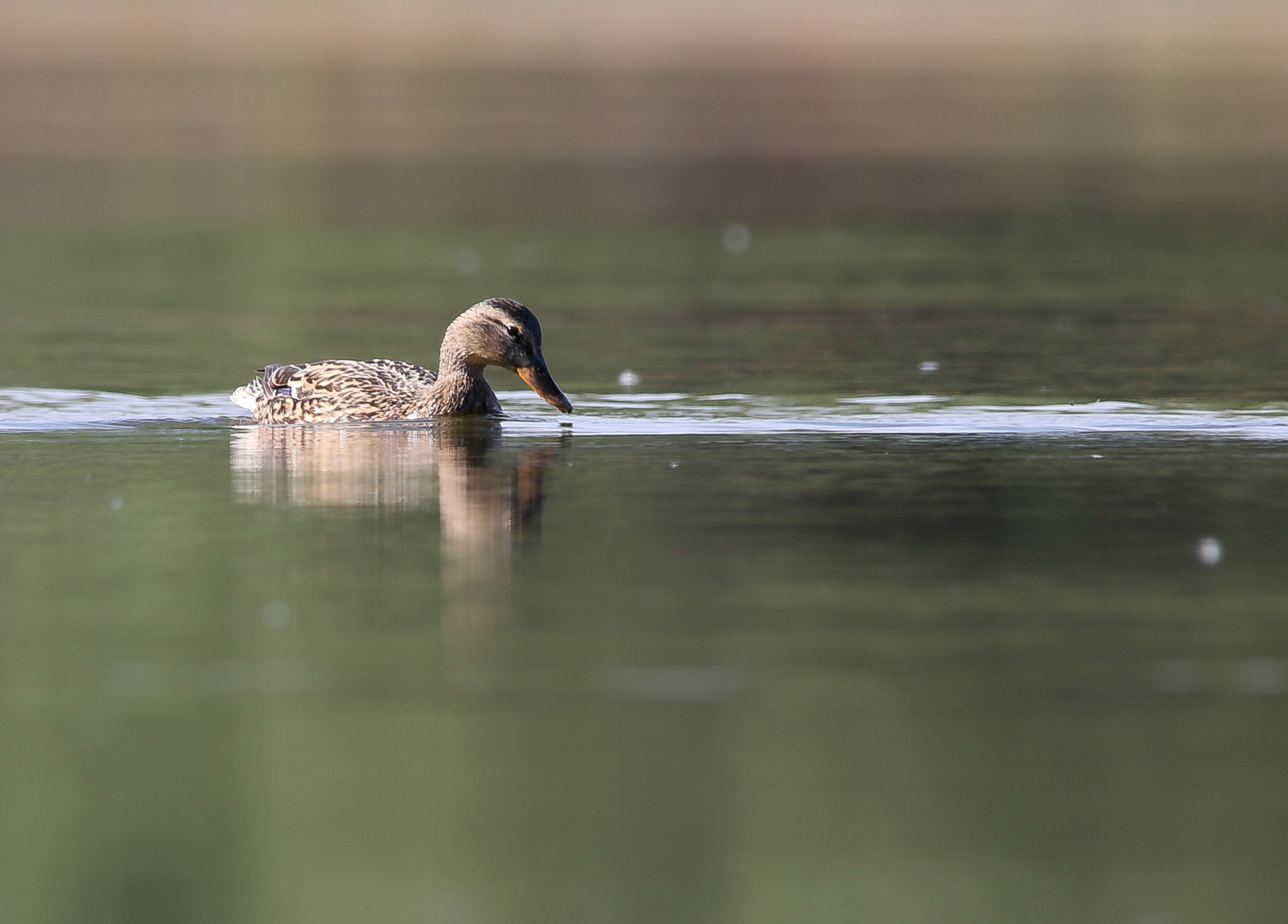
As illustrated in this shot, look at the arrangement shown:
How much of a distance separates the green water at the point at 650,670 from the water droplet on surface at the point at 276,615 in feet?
0.15

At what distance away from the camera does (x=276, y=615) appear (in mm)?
7391

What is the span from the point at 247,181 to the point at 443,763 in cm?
2402

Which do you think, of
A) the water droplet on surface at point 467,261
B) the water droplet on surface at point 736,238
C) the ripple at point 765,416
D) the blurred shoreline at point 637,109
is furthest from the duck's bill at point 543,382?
the blurred shoreline at point 637,109

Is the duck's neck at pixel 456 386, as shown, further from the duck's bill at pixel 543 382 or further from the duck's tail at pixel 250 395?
the duck's tail at pixel 250 395

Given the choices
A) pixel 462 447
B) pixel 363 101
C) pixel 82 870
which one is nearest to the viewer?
pixel 82 870

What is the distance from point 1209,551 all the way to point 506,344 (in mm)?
4827

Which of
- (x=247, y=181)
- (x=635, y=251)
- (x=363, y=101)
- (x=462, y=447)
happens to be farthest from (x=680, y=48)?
(x=462, y=447)

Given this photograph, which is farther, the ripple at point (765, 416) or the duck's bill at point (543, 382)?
the duck's bill at point (543, 382)

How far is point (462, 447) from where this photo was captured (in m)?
11.3

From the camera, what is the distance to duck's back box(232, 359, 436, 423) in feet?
39.7

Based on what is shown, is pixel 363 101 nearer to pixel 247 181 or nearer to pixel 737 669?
pixel 247 181

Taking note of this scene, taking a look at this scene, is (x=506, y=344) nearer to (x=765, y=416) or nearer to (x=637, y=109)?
(x=765, y=416)

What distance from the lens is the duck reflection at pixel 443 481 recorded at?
793cm

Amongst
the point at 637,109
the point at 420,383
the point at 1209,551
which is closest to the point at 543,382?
the point at 420,383
